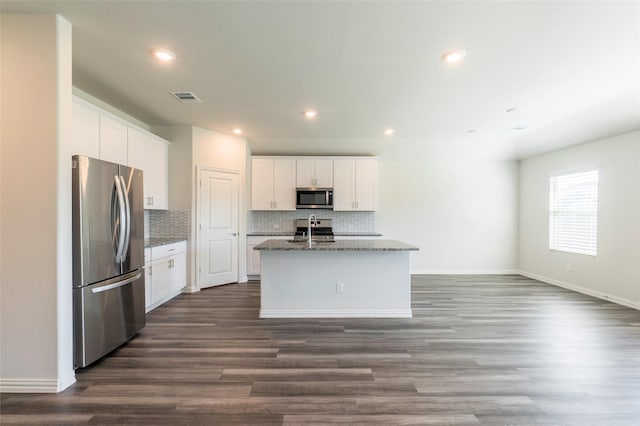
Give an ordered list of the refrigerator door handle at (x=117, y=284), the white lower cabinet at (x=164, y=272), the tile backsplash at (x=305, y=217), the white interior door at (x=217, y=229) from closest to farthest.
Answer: the refrigerator door handle at (x=117, y=284)
the white lower cabinet at (x=164, y=272)
the white interior door at (x=217, y=229)
the tile backsplash at (x=305, y=217)

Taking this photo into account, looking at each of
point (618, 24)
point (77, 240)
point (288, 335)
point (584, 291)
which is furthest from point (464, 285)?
point (77, 240)

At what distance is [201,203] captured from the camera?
15.8 feet

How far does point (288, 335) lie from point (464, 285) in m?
3.71

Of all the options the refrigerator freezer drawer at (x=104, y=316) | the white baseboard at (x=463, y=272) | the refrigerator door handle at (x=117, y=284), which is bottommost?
the white baseboard at (x=463, y=272)

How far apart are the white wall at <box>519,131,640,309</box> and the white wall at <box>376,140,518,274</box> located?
0.68 metres

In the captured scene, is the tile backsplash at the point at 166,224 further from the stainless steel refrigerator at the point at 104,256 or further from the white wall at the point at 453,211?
the white wall at the point at 453,211

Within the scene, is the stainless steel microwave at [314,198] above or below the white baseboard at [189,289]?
above

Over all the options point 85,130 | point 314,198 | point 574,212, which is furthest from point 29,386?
point 574,212

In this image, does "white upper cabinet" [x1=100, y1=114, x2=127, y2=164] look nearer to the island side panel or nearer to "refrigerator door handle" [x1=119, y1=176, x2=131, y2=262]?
"refrigerator door handle" [x1=119, y1=176, x2=131, y2=262]

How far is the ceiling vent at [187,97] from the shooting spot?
3.40m

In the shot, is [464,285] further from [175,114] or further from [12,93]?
[12,93]

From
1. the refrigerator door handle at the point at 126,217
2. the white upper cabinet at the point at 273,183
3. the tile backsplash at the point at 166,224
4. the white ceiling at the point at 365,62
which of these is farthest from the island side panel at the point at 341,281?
the white upper cabinet at the point at 273,183

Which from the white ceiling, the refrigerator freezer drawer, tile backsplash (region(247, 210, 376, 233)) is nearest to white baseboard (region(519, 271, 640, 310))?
the white ceiling

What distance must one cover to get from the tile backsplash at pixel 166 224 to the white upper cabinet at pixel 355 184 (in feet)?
9.42
